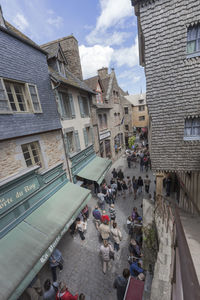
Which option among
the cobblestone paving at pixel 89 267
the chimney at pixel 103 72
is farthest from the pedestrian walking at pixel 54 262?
the chimney at pixel 103 72

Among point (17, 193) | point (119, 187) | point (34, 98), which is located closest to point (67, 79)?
point (34, 98)

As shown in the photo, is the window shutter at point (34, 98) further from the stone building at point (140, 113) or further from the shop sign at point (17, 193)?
the stone building at point (140, 113)

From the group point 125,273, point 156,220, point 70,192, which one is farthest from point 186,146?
point 70,192

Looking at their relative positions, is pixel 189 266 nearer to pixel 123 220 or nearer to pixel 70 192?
pixel 70 192

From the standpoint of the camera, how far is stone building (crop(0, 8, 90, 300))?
13.8 feet

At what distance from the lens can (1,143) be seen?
473cm

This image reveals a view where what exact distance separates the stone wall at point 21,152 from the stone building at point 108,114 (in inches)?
204

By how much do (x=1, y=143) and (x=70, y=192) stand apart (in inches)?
164

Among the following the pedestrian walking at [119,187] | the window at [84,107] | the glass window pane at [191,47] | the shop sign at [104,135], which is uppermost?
the glass window pane at [191,47]

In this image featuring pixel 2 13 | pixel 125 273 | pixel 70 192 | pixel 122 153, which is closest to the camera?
pixel 125 273

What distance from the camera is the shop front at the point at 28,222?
3.83 m

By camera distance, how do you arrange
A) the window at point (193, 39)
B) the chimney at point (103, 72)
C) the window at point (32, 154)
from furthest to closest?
1. the chimney at point (103, 72)
2. the window at point (32, 154)
3. the window at point (193, 39)

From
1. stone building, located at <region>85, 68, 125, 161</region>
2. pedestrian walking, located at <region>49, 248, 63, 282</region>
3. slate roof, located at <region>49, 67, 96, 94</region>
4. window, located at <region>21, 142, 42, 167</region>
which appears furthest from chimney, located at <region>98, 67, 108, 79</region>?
pedestrian walking, located at <region>49, 248, 63, 282</region>

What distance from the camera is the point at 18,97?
5.62 metres
